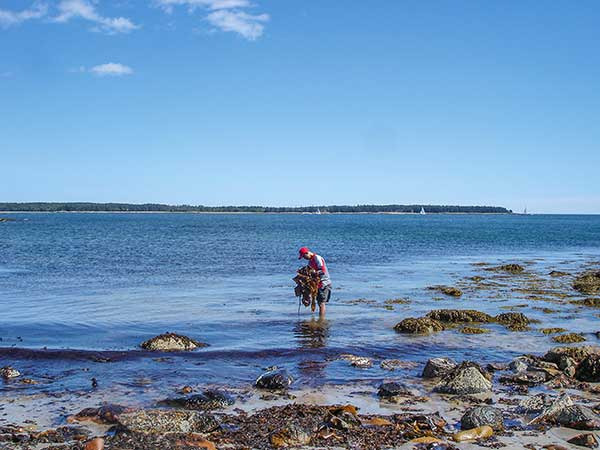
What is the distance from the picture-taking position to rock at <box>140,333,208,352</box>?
1502cm

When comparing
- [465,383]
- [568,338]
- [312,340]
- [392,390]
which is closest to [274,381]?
[392,390]

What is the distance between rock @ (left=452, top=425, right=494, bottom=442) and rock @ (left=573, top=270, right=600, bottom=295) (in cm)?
2005

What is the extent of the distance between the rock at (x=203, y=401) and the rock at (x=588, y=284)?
21172mm

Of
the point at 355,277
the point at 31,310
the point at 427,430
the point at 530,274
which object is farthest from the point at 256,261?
the point at 427,430

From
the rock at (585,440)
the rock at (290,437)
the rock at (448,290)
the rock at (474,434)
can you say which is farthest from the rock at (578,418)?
the rock at (448,290)

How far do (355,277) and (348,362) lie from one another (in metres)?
18.8

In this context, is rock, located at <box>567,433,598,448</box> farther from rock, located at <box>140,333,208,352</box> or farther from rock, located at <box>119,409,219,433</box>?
rock, located at <box>140,333,208,352</box>

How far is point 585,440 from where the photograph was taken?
28.9 ft

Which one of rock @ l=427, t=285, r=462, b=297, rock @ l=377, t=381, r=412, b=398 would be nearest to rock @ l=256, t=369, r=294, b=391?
rock @ l=377, t=381, r=412, b=398

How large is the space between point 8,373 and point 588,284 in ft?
83.6

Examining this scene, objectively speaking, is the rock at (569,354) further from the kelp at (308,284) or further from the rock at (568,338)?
the kelp at (308,284)

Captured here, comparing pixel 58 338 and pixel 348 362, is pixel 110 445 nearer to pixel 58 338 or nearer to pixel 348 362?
pixel 348 362

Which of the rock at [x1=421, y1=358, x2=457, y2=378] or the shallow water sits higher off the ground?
the rock at [x1=421, y1=358, x2=457, y2=378]

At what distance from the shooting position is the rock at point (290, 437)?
28.8 feet
